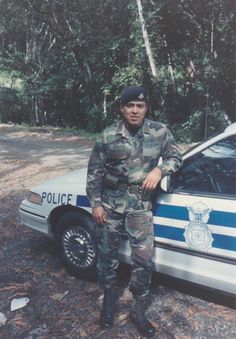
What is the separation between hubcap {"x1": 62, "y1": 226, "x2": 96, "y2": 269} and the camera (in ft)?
13.0

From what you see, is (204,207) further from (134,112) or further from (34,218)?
(34,218)

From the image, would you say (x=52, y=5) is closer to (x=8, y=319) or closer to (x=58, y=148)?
(x=58, y=148)

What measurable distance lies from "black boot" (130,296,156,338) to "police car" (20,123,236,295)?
37 centimetres

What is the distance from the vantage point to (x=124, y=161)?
3.05 meters

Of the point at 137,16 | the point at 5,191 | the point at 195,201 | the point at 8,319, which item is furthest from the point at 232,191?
the point at 137,16

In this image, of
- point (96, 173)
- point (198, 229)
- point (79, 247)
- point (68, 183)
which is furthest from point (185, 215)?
point (68, 183)

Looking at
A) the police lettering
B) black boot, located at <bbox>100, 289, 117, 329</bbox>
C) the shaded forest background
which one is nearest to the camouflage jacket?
black boot, located at <bbox>100, 289, 117, 329</bbox>

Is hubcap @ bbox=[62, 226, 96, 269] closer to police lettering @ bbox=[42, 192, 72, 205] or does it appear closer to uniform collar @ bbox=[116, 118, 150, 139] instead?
police lettering @ bbox=[42, 192, 72, 205]

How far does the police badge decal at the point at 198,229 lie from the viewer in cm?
316

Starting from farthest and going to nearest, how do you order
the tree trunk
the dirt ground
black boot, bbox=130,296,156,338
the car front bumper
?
the tree trunk < the car front bumper < the dirt ground < black boot, bbox=130,296,156,338

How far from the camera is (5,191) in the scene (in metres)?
7.39

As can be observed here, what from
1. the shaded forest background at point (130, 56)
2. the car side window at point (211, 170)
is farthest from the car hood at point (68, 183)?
the shaded forest background at point (130, 56)

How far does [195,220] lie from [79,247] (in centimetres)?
138

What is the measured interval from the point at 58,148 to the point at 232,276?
10216 mm
